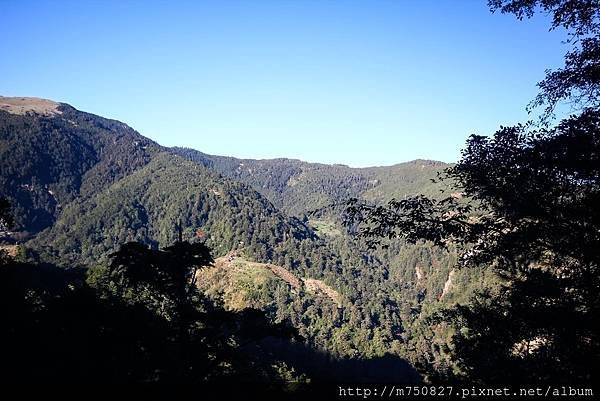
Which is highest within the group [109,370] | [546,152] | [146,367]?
[546,152]

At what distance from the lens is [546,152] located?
785 centimetres

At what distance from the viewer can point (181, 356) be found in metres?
8.55

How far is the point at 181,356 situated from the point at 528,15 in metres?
10.9

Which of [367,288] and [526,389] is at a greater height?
[526,389]

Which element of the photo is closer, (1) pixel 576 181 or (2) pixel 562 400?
(2) pixel 562 400

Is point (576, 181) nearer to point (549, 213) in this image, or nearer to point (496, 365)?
point (549, 213)

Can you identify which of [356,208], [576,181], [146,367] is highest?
[576,181]

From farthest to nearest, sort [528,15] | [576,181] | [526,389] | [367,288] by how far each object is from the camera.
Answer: [367,288] < [528,15] < [576,181] < [526,389]

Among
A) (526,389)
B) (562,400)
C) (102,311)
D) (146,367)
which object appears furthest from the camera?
(102,311)

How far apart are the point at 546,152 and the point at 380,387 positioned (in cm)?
606

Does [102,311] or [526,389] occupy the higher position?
[526,389]

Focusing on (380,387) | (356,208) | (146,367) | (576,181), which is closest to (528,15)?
(576,181)

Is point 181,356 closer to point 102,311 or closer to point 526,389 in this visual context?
point 102,311

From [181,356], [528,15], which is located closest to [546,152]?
[528,15]
